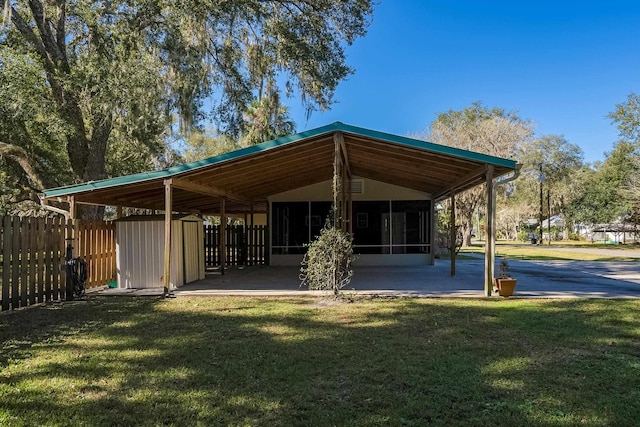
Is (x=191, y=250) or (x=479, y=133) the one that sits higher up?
(x=479, y=133)

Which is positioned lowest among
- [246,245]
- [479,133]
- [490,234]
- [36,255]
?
[246,245]

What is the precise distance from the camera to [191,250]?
999cm

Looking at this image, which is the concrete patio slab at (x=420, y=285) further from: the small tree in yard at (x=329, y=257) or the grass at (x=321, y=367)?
the grass at (x=321, y=367)

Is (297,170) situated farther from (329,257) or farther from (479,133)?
(479,133)

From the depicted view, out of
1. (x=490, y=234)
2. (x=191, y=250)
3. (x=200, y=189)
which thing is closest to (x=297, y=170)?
(x=200, y=189)

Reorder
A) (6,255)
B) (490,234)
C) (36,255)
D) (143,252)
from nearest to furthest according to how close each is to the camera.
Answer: (6,255)
(36,255)
(490,234)
(143,252)

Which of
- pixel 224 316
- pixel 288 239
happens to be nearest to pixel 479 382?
pixel 224 316

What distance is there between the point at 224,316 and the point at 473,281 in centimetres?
609

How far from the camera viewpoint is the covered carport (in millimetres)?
7621

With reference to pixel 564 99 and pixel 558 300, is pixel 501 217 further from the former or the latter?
pixel 558 300

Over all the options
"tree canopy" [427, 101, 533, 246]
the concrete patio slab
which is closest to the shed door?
the concrete patio slab

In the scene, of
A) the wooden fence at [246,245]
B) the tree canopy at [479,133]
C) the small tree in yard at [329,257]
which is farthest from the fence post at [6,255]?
the tree canopy at [479,133]

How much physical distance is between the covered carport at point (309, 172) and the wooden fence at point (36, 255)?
688 millimetres

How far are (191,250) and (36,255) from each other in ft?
11.4
